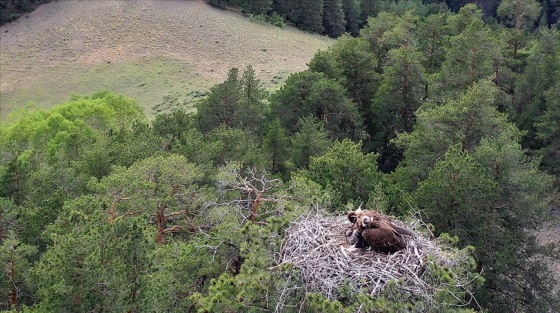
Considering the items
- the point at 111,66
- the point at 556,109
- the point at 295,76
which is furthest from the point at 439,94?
the point at 111,66

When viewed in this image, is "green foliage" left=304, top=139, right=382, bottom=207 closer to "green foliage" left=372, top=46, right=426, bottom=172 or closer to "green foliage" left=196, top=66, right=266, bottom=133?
"green foliage" left=372, top=46, right=426, bottom=172

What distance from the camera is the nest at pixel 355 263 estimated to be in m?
8.25

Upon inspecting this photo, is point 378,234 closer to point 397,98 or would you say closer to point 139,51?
point 397,98

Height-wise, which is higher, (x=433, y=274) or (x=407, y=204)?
(x=433, y=274)

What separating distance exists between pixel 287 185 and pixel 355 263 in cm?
692

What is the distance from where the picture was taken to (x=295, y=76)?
2722 centimetres

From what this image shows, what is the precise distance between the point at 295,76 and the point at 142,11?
4137 cm

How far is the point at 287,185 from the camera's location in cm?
1533

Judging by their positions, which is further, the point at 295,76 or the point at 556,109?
the point at 295,76

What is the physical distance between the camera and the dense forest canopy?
10508 mm

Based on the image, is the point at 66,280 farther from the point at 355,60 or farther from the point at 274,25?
the point at 274,25

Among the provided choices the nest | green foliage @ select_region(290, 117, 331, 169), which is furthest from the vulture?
green foliage @ select_region(290, 117, 331, 169)

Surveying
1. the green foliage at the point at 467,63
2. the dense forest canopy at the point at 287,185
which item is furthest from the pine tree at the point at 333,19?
the green foliage at the point at 467,63

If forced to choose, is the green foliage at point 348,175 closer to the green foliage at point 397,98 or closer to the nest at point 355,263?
the nest at point 355,263
